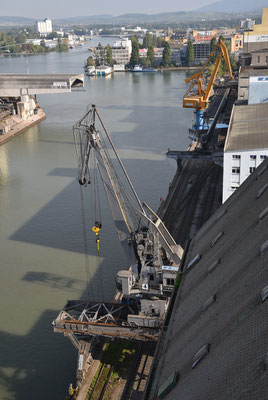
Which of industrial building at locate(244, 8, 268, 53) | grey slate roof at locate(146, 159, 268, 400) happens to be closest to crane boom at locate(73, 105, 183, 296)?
grey slate roof at locate(146, 159, 268, 400)

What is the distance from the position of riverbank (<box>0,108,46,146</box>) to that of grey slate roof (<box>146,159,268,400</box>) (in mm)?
29352

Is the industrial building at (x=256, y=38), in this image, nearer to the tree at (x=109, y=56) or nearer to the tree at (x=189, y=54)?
the tree at (x=189, y=54)

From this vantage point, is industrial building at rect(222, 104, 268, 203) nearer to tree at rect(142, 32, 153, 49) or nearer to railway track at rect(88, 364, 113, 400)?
railway track at rect(88, 364, 113, 400)

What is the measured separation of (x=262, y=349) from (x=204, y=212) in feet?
47.9

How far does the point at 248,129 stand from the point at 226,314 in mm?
15373

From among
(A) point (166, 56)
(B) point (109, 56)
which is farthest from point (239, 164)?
(B) point (109, 56)

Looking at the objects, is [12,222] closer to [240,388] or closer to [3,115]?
[240,388]

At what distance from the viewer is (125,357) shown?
1130 centimetres

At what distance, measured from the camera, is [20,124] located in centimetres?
3981

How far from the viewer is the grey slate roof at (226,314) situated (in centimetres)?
440

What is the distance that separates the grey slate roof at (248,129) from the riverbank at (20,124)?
19.0 meters

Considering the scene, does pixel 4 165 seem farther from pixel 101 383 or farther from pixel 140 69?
pixel 140 69

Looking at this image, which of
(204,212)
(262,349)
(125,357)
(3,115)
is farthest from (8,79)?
(262,349)

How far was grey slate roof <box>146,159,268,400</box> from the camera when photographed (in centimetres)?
440
